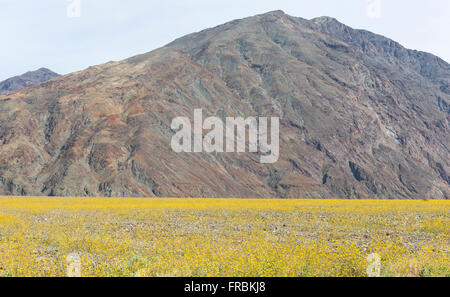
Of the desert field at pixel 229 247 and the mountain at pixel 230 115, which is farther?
the mountain at pixel 230 115

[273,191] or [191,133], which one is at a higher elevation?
[191,133]

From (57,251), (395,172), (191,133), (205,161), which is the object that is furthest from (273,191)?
(57,251)

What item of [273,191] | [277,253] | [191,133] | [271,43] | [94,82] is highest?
[271,43]

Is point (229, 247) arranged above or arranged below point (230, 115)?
below

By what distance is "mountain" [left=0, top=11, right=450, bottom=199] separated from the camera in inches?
3637

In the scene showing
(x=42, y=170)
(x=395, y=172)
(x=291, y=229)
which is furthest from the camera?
(x=395, y=172)

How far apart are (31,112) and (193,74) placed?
1982 inches

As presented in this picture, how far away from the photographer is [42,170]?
92.7 m

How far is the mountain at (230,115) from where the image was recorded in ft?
303

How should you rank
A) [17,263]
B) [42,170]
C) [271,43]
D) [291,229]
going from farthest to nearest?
[271,43], [42,170], [291,229], [17,263]

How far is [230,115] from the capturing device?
12562cm

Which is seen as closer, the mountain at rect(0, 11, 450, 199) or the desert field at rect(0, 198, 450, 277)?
the desert field at rect(0, 198, 450, 277)

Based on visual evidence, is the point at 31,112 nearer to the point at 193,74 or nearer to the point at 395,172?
the point at 193,74

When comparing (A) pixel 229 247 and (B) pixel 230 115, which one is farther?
(B) pixel 230 115
